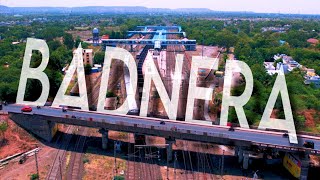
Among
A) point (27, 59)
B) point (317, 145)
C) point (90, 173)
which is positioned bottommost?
point (90, 173)

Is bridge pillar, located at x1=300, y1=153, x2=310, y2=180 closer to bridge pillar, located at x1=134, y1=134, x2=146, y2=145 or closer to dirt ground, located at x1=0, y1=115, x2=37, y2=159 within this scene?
bridge pillar, located at x1=134, y1=134, x2=146, y2=145

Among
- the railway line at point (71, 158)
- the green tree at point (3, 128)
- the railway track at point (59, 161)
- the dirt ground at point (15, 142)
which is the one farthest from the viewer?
the green tree at point (3, 128)

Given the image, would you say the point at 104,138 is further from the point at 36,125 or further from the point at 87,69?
the point at 87,69

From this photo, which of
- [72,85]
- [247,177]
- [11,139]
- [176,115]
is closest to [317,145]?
[247,177]

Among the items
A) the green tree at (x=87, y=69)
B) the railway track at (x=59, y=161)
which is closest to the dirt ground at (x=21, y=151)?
the railway track at (x=59, y=161)

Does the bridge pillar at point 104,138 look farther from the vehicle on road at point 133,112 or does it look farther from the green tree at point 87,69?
the green tree at point 87,69

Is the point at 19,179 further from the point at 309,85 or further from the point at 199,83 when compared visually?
the point at 309,85
